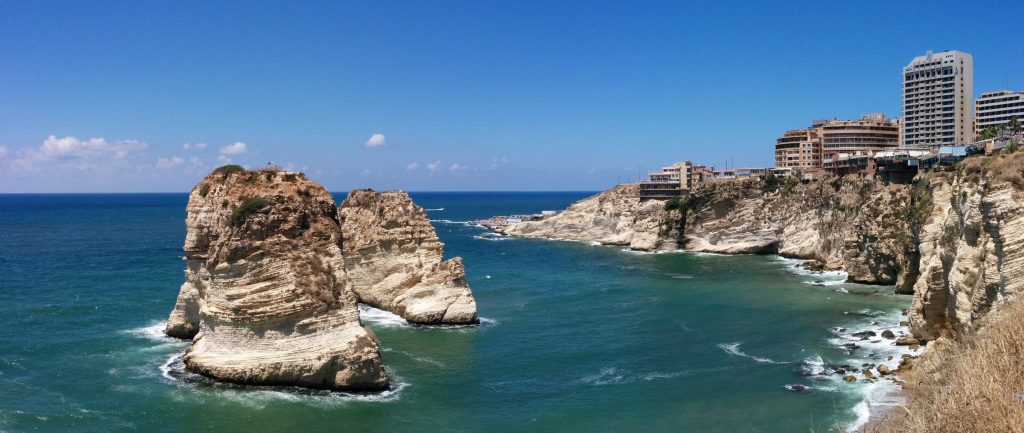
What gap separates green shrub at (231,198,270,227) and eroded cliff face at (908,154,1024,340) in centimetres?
A: 3055

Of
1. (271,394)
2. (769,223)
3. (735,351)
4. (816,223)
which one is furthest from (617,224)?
(271,394)

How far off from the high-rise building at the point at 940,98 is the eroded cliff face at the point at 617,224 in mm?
46694

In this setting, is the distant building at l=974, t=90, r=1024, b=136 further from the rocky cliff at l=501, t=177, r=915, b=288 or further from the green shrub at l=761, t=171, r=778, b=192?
the rocky cliff at l=501, t=177, r=915, b=288

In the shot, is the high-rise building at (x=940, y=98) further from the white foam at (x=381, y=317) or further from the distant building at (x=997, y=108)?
the white foam at (x=381, y=317)

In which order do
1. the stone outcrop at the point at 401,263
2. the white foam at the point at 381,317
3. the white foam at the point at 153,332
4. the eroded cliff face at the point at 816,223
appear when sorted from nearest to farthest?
1. the white foam at the point at 153,332
2. the white foam at the point at 381,317
3. the stone outcrop at the point at 401,263
4. the eroded cliff face at the point at 816,223

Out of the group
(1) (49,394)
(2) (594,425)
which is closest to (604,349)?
(2) (594,425)

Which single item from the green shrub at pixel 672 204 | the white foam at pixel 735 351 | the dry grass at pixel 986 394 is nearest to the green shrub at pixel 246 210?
the white foam at pixel 735 351

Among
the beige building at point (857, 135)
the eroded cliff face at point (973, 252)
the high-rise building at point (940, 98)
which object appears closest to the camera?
the eroded cliff face at point (973, 252)

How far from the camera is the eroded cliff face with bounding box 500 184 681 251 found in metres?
101

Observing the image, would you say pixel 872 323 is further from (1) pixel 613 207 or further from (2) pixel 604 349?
(1) pixel 613 207

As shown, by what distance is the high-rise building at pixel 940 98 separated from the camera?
11969 cm

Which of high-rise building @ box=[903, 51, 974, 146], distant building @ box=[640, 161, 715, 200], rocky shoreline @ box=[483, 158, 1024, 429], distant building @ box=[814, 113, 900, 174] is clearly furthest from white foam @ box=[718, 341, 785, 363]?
high-rise building @ box=[903, 51, 974, 146]

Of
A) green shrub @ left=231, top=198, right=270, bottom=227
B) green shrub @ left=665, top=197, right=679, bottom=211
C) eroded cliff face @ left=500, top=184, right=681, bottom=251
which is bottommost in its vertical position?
eroded cliff face @ left=500, top=184, right=681, bottom=251

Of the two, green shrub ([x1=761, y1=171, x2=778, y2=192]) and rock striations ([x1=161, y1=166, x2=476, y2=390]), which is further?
green shrub ([x1=761, y1=171, x2=778, y2=192])
